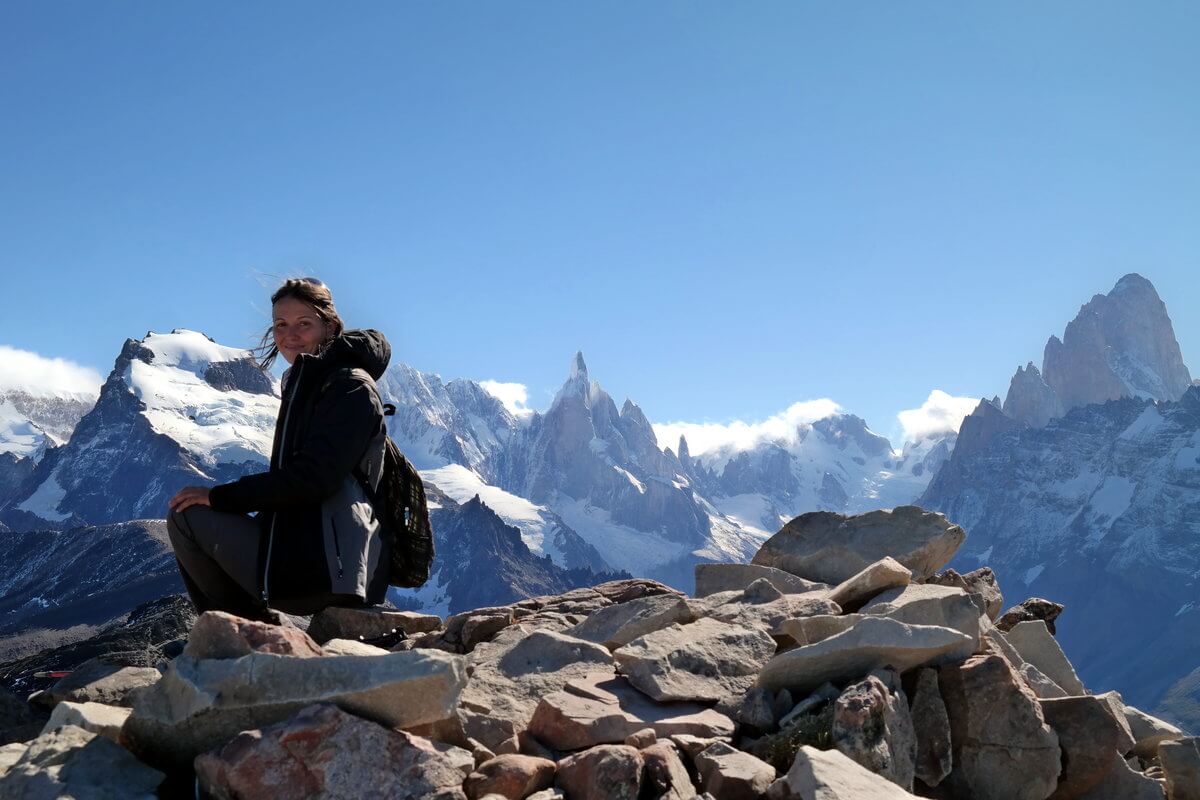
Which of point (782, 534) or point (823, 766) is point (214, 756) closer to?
point (823, 766)

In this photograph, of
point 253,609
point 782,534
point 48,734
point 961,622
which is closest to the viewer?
point 48,734

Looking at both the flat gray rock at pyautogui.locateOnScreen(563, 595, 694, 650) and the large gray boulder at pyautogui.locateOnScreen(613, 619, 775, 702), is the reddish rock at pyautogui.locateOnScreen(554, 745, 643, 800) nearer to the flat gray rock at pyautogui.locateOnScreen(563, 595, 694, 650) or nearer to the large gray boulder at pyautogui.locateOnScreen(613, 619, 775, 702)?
the large gray boulder at pyautogui.locateOnScreen(613, 619, 775, 702)

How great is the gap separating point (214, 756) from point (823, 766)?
3.14 m

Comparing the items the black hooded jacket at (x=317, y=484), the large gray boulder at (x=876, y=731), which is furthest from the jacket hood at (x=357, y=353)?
the large gray boulder at (x=876, y=731)

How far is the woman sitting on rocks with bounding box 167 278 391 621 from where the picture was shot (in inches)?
280

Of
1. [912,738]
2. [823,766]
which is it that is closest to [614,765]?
[823,766]

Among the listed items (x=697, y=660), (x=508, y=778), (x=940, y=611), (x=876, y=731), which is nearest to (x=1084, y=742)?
(x=940, y=611)

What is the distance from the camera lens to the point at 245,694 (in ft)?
17.5

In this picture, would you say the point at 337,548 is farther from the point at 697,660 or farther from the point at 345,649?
the point at 697,660

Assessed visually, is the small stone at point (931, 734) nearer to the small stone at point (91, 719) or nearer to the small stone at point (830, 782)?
the small stone at point (830, 782)

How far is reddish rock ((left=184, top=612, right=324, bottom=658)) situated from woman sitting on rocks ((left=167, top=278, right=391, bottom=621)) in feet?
4.63

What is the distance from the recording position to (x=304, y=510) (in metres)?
7.30

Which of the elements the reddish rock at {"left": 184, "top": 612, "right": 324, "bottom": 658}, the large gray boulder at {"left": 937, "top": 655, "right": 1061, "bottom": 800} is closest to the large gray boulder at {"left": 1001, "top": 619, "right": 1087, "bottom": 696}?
the large gray boulder at {"left": 937, "top": 655, "right": 1061, "bottom": 800}

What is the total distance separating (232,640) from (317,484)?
1.61m
